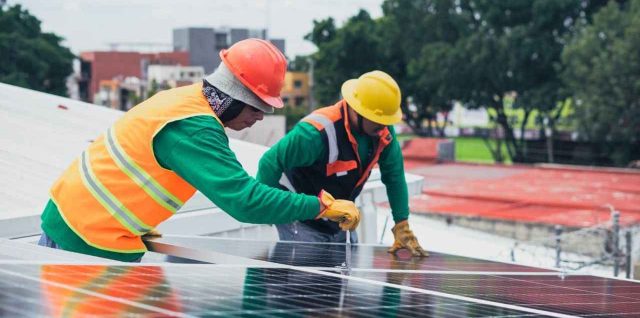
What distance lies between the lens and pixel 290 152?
6820 millimetres

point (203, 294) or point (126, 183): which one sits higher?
point (126, 183)

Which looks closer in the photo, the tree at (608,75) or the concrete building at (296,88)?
the tree at (608,75)

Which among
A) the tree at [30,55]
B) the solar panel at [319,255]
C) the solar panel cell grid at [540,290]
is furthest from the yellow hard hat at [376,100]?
the tree at [30,55]

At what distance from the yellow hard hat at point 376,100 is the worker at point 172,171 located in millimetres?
2263

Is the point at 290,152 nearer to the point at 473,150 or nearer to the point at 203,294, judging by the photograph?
the point at 203,294

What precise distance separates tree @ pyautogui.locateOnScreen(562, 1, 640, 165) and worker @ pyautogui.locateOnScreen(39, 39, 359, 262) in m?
34.5

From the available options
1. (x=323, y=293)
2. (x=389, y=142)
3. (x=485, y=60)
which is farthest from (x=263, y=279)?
(x=485, y=60)

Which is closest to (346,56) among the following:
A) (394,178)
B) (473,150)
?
(473,150)

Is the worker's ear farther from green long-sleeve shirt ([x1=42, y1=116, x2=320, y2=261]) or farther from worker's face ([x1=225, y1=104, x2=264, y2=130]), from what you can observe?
green long-sleeve shirt ([x1=42, y1=116, x2=320, y2=261])

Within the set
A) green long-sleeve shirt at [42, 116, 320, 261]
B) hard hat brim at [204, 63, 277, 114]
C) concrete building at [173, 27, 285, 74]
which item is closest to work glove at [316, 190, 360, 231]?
green long-sleeve shirt at [42, 116, 320, 261]

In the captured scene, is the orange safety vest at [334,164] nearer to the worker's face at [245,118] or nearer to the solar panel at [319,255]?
the solar panel at [319,255]

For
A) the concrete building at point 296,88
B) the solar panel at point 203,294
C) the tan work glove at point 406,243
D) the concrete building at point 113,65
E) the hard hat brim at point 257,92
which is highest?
the concrete building at point 113,65

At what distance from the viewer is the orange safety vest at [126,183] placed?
4.43m

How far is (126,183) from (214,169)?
487 millimetres
